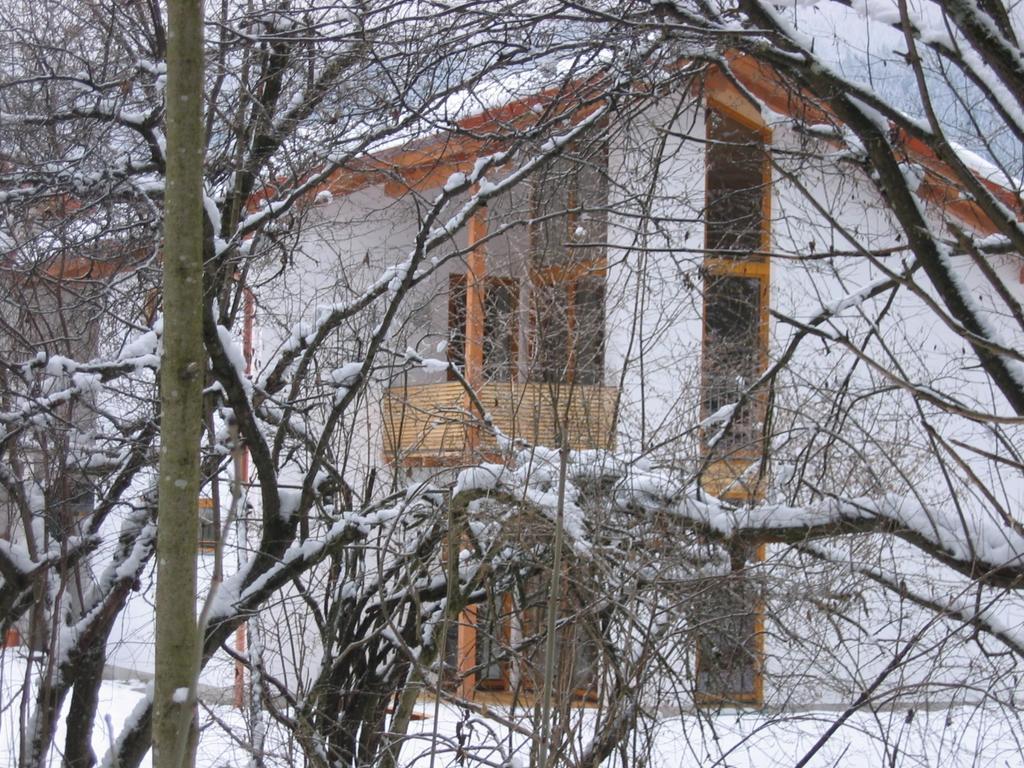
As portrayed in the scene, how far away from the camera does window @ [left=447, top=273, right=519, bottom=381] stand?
6410mm

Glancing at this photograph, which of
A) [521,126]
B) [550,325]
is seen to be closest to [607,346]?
[550,325]

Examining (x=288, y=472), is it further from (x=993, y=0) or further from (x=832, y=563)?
(x=993, y=0)

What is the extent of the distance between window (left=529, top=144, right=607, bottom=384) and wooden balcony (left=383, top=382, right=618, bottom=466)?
0.57ft

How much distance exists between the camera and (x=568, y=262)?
5.49 meters

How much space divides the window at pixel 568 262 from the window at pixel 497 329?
1.50 feet

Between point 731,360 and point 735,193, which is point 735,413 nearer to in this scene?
point 735,193

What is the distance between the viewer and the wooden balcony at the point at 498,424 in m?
4.88

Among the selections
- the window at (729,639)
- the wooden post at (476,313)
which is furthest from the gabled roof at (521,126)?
the window at (729,639)

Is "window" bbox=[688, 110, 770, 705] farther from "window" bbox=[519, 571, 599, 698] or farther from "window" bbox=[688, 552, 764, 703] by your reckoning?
"window" bbox=[519, 571, 599, 698]

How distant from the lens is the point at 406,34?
4754 mm

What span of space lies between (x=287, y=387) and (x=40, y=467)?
1454 millimetres

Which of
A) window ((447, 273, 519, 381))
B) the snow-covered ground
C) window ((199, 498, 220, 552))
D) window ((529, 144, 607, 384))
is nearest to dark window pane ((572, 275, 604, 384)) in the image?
window ((529, 144, 607, 384))

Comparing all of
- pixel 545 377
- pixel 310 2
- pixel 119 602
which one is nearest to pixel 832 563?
pixel 545 377

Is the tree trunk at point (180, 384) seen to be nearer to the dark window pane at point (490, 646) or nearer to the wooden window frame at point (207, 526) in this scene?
the wooden window frame at point (207, 526)
